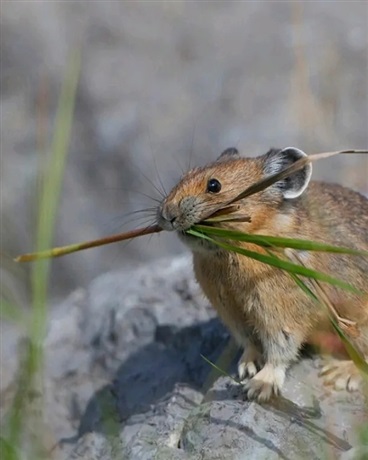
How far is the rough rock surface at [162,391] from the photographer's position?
5.11m

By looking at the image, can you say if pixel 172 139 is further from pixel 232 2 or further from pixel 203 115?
pixel 232 2

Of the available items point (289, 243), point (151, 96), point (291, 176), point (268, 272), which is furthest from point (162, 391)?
point (151, 96)

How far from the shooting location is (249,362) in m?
5.88

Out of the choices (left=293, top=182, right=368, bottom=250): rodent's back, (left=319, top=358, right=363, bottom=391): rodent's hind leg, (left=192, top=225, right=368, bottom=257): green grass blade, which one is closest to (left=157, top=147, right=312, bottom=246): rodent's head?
(left=293, top=182, right=368, bottom=250): rodent's back

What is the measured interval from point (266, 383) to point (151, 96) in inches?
151

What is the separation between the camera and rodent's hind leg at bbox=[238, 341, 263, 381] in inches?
229

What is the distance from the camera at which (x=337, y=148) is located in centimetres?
791

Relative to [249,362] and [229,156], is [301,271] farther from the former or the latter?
[229,156]

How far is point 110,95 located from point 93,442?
378cm

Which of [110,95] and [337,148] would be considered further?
[110,95]

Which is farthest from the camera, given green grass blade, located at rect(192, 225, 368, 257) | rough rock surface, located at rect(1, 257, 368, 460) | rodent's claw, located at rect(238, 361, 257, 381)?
rodent's claw, located at rect(238, 361, 257, 381)

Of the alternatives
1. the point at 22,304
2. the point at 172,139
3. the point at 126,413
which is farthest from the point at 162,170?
the point at 126,413

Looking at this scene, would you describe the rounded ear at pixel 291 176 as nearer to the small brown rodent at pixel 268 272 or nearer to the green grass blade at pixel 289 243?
the small brown rodent at pixel 268 272

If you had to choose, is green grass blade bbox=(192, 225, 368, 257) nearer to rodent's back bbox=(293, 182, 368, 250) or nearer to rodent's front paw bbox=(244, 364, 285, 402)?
rodent's front paw bbox=(244, 364, 285, 402)
